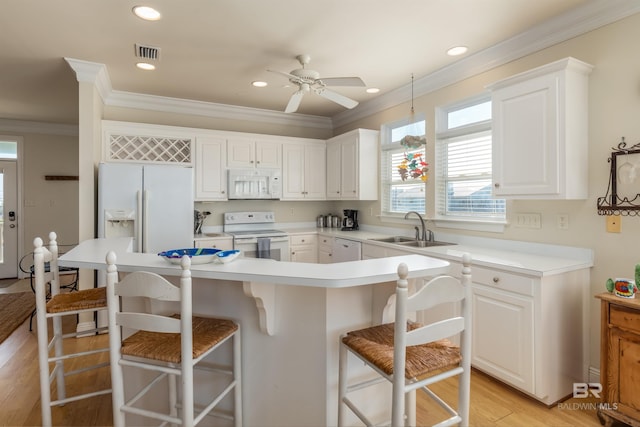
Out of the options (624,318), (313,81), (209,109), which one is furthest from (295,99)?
(624,318)

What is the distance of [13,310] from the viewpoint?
419 centimetres

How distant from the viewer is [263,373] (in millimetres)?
1766

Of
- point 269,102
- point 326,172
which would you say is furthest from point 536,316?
point 269,102

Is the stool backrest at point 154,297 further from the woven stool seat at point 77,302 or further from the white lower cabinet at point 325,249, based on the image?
the white lower cabinet at point 325,249

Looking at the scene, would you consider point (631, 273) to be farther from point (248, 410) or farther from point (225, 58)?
point (225, 58)

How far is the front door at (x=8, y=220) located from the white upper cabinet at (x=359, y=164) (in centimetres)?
544

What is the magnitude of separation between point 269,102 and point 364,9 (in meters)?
2.36

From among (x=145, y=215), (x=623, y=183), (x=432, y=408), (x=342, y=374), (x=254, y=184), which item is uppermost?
(x=254, y=184)

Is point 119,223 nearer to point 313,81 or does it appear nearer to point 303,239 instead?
point 303,239

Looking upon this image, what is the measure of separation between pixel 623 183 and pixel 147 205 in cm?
386

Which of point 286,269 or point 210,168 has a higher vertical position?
point 210,168

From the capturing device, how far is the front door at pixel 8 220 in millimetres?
5762

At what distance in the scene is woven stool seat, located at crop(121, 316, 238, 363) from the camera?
147 cm

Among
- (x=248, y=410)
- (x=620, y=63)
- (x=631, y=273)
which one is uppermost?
(x=620, y=63)
